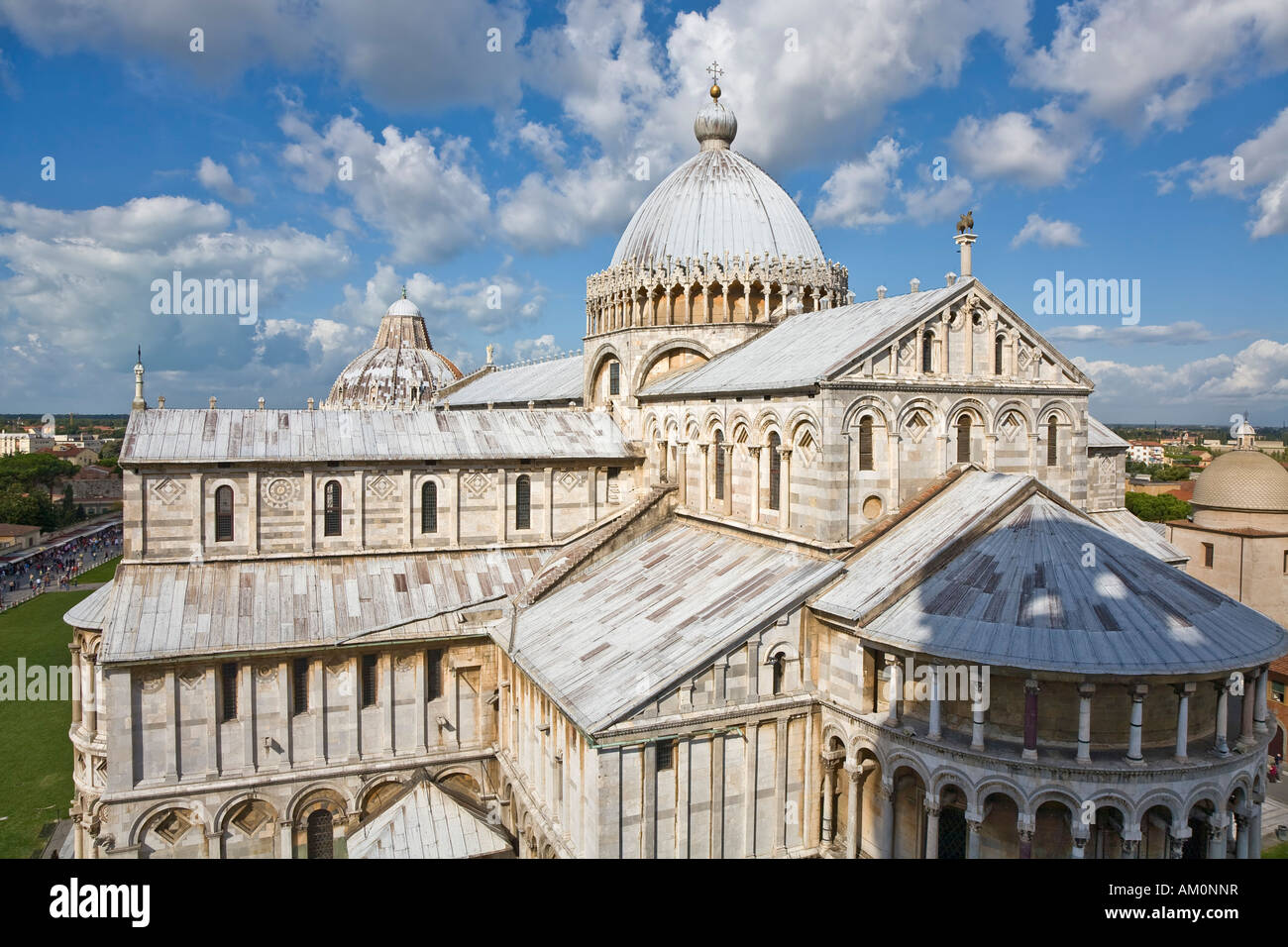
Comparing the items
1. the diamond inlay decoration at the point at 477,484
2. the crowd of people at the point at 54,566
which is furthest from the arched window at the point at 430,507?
the crowd of people at the point at 54,566

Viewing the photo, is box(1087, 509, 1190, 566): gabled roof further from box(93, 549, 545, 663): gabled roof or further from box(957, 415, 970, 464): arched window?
box(93, 549, 545, 663): gabled roof

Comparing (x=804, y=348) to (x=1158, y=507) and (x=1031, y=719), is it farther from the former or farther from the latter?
(x=1158, y=507)

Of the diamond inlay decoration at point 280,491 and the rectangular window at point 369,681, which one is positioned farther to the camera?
the diamond inlay decoration at point 280,491

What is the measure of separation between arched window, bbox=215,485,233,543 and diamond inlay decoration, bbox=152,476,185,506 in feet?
3.74

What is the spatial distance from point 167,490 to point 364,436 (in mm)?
6538

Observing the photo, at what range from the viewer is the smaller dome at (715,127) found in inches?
1490

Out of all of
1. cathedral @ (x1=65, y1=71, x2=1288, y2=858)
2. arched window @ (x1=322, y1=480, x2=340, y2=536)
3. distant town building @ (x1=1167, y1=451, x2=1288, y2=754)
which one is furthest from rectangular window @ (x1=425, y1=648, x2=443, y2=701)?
distant town building @ (x1=1167, y1=451, x2=1288, y2=754)

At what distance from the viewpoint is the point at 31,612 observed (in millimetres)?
65375

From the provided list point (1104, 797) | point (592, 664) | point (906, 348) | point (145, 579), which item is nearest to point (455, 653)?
point (592, 664)

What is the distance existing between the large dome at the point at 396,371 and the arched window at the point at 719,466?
5422 cm

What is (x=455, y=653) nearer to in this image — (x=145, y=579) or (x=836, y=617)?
(x=145, y=579)

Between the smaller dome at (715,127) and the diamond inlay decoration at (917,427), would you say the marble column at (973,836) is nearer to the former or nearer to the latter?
the diamond inlay decoration at (917,427)

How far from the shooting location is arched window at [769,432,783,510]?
25.7 metres

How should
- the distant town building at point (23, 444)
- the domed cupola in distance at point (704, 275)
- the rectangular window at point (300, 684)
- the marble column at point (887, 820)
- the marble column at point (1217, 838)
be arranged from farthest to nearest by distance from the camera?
the distant town building at point (23, 444)
the domed cupola in distance at point (704, 275)
the rectangular window at point (300, 684)
the marble column at point (887, 820)
the marble column at point (1217, 838)
